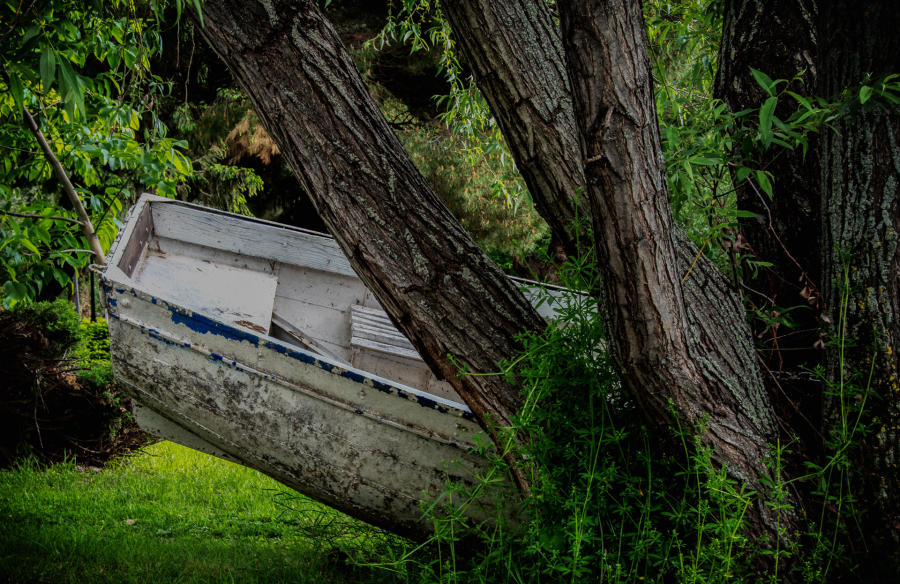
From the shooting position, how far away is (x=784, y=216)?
226cm

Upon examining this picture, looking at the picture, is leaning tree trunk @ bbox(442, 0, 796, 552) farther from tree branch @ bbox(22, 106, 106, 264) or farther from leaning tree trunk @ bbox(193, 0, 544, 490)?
tree branch @ bbox(22, 106, 106, 264)

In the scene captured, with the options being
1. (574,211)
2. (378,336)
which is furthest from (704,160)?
(378,336)

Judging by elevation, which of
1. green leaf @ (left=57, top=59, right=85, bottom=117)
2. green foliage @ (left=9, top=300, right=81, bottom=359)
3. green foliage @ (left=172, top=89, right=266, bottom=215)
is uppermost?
green foliage @ (left=172, top=89, right=266, bottom=215)

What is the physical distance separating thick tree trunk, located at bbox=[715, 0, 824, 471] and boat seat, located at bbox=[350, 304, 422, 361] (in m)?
2.09

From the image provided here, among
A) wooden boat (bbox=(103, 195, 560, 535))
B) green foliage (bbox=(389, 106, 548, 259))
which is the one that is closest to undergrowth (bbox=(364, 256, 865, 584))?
wooden boat (bbox=(103, 195, 560, 535))

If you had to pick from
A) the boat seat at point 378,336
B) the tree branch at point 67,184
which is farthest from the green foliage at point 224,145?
the boat seat at point 378,336

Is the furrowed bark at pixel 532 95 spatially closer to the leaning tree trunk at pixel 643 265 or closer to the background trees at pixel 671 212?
the background trees at pixel 671 212

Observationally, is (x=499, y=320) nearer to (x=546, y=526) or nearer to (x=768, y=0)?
(x=546, y=526)

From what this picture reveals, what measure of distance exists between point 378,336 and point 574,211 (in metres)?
2.09

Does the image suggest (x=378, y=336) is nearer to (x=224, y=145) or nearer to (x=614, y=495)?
(x=614, y=495)

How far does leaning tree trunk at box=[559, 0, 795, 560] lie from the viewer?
149cm

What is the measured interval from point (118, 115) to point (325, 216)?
2.58 metres

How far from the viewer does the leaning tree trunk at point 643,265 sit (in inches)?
58.5

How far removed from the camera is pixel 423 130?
8.80 m
